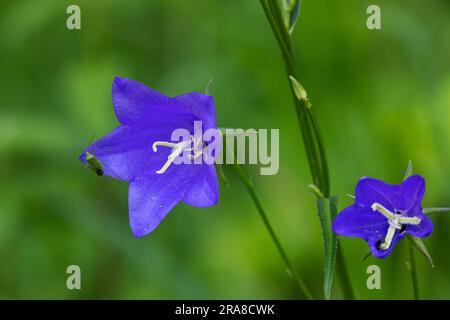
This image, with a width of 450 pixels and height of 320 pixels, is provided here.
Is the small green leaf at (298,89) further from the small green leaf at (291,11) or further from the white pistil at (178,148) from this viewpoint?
the white pistil at (178,148)

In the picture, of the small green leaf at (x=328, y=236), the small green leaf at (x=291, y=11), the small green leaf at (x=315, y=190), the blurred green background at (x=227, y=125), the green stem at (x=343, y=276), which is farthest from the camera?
the blurred green background at (x=227, y=125)

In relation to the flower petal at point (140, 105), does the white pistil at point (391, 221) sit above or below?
below

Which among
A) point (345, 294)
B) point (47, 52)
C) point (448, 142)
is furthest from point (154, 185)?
point (47, 52)

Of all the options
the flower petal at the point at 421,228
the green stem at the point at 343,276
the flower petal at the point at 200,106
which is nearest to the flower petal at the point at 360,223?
the flower petal at the point at 421,228

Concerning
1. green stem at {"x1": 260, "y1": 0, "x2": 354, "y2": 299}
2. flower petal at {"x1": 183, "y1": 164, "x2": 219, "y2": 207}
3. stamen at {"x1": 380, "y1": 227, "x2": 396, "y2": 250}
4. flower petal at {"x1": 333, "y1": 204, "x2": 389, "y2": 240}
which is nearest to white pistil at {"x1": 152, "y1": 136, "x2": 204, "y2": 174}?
flower petal at {"x1": 183, "y1": 164, "x2": 219, "y2": 207}

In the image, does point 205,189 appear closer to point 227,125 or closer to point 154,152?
point 154,152

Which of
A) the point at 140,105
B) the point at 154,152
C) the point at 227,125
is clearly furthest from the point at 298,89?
the point at 227,125

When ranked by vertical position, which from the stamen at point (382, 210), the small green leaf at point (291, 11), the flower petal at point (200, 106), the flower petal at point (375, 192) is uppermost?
the small green leaf at point (291, 11)
